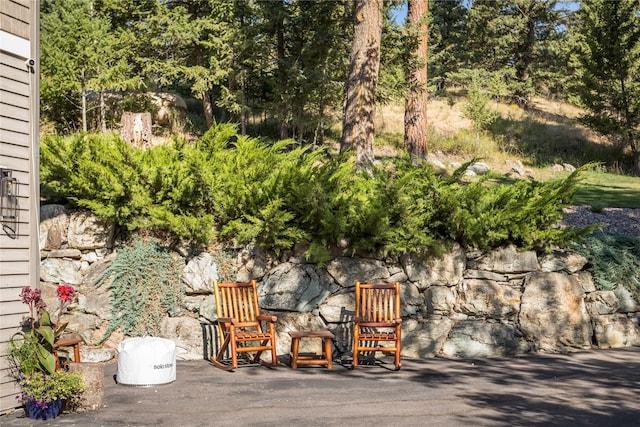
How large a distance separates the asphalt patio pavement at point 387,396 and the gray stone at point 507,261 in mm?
1203

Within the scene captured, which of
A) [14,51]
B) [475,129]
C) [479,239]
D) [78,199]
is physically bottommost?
[479,239]

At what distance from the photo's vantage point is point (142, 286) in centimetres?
719

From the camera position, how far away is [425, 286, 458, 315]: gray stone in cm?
744

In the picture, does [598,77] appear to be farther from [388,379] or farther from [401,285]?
[388,379]

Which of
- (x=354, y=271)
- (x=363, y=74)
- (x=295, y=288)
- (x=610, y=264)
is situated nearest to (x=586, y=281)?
(x=610, y=264)

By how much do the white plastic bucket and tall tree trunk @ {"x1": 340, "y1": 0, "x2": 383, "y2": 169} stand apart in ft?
16.9

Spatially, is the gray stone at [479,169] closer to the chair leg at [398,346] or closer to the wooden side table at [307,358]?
the chair leg at [398,346]

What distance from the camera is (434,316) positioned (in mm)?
7430

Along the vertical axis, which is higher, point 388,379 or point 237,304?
point 237,304

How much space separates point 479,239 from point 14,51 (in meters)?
5.55

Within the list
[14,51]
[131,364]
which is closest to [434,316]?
[131,364]

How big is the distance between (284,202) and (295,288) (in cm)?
108

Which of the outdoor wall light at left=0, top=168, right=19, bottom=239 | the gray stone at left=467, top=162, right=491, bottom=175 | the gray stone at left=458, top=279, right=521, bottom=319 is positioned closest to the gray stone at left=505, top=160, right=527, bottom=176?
the gray stone at left=467, top=162, right=491, bottom=175

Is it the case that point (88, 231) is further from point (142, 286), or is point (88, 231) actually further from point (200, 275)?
point (200, 275)
